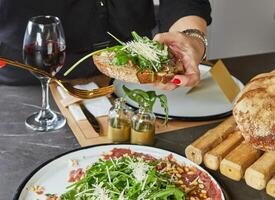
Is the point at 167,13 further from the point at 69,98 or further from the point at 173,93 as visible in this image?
the point at 69,98

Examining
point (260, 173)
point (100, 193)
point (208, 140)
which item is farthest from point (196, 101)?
point (100, 193)

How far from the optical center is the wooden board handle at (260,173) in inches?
36.5

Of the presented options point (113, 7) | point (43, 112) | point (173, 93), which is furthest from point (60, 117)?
point (113, 7)

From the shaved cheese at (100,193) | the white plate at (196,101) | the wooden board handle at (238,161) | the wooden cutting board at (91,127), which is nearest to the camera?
the shaved cheese at (100,193)

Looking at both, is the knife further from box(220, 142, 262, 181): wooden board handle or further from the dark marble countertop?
box(220, 142, 262, 181): wooden board handle

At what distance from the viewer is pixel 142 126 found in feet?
3.40

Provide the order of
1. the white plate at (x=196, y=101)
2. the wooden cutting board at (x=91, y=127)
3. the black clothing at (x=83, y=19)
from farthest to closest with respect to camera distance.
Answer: the black clothing at (x=83, y=19) < the white plate at (x=196, y=101) < the wooden cutting board at (x=91, y=127)

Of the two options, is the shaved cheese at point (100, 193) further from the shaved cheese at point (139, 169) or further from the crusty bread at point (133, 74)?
the crusty bread at point (133, 74)

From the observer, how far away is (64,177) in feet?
3.04

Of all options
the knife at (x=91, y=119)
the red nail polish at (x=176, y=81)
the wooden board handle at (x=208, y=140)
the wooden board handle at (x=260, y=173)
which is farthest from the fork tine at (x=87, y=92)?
the wooden board handle at (x=260, y=173)

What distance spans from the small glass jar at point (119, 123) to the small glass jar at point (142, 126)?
16 mm

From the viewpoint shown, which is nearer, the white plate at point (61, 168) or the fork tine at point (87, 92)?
the white plate at point (61, 168)

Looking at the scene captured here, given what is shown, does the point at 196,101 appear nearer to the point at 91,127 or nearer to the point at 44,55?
the point at 91,127

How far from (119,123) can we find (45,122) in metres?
0.18
